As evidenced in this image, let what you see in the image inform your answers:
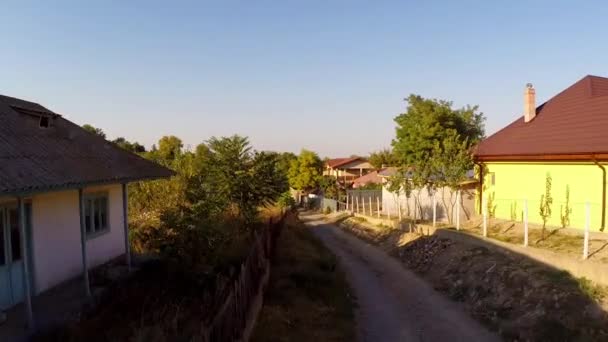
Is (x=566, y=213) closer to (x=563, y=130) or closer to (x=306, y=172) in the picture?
(x=563, y=130)

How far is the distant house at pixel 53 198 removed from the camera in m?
7.50

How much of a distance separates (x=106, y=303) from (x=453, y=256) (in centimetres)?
1062

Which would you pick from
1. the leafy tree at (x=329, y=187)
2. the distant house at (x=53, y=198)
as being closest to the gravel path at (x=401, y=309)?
the distant house at (x=53, y=198)

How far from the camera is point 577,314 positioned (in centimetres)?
910

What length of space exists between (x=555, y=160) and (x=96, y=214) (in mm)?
14858

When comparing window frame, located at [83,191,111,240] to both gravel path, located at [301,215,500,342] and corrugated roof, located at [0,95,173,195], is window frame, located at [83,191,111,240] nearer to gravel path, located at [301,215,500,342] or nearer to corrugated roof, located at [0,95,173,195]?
corrugated roof, located at [0,95,173,195]

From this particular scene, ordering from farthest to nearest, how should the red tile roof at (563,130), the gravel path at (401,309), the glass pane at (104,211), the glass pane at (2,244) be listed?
the red tile roof at (563,130)
the glass pane at (104,211)
the gravel path at (401,309)
the glass pane at (2,244)

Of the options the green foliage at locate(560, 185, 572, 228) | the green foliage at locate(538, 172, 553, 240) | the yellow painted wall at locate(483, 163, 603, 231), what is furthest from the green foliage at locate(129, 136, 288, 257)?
the green foliage at locate(560, 185, 572, 228)

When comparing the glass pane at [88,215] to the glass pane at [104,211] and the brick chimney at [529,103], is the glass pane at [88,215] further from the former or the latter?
the brick chimney at [529,103]

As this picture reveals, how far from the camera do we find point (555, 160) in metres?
16.5

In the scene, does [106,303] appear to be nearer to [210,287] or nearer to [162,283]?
[162,283]

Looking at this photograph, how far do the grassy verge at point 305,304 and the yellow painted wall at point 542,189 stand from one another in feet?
25.9

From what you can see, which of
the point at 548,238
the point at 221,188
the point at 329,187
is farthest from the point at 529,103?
the point at 329,187

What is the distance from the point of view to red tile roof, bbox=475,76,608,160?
15.7 m
